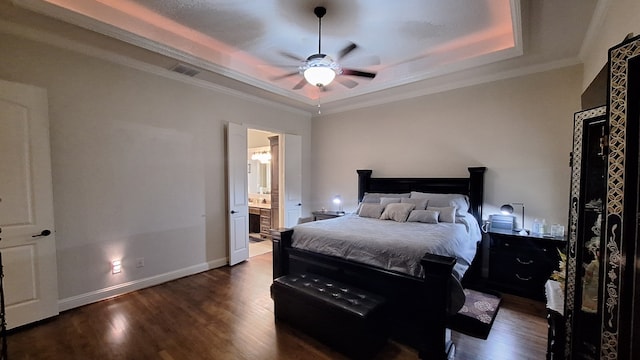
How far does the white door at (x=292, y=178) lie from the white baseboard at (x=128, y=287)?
1706 mm

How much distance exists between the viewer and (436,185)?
13.8ft

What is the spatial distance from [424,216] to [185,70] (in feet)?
12.2

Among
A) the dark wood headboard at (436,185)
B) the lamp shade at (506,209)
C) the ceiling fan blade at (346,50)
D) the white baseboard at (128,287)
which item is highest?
the ceiling fan blade at (346,50)

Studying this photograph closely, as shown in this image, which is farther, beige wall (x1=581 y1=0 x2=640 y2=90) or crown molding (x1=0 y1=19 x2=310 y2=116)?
crown molding (x1=0 y1=19 x2=310 y2=116)

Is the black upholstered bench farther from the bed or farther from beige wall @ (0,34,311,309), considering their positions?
beige wall @ (0,34,311,309)

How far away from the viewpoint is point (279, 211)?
5.62 meters

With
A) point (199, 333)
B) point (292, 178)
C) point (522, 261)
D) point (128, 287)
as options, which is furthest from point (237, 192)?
point (522, 261)

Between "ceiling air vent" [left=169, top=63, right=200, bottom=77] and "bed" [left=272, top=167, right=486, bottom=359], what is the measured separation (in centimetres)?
239

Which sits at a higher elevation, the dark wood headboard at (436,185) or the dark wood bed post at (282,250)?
the dark wood headboard at (436,185)

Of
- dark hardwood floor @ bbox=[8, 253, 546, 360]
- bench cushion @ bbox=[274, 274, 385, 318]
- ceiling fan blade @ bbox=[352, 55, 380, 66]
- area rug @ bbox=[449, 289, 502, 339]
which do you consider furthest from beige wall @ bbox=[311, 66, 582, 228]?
bench cushion @ bbox=[274, 274, 385, 318]

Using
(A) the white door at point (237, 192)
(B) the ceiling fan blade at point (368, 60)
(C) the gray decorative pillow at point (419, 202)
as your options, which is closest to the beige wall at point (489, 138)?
(C) the gray decorative pillow at point (419, 202)

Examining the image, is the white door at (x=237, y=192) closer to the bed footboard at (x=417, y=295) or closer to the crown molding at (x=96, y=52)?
the crown molding at (x=96, y=52)

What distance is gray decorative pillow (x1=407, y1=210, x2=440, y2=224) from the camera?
344 cm

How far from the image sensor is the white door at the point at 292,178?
542 cm
